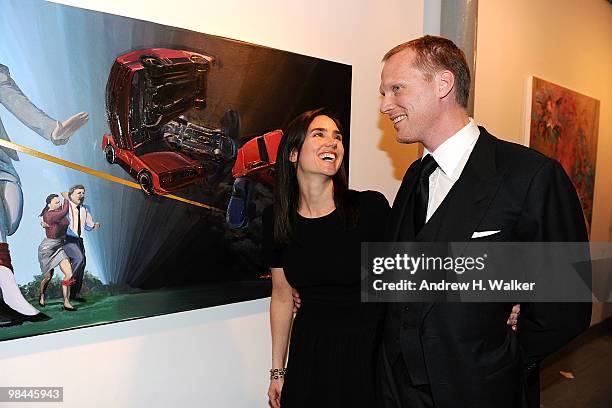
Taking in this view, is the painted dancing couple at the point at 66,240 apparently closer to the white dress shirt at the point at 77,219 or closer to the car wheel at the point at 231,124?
the white dress shirt at the point at 77,219

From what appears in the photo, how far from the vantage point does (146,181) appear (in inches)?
83.0

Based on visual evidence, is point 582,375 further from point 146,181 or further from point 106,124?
point 106,124

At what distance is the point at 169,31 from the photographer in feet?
6.96

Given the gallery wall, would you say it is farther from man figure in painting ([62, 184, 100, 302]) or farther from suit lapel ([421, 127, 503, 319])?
man figure in painting ([62, 184, 100, 302])

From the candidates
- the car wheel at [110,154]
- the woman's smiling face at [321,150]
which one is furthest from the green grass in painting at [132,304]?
the woman's smiling face at [321,150]

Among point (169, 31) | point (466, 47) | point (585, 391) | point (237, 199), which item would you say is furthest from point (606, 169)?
point (169, 31)

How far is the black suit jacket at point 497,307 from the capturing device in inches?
62.4

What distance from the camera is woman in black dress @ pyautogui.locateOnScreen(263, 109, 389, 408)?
214 centimetres

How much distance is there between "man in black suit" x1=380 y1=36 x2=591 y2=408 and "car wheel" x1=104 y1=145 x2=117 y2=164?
1046 millimetres

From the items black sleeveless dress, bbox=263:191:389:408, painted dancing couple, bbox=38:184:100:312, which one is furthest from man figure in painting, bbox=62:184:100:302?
black sleeveless dress, bbox=263:191:389:408

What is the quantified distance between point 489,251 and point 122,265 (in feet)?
4.45

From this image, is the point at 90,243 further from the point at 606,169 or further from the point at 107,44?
the point at 606,169

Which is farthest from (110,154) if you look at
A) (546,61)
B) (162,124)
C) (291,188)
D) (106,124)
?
(546,61)

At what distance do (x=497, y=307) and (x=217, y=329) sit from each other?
1340mm
